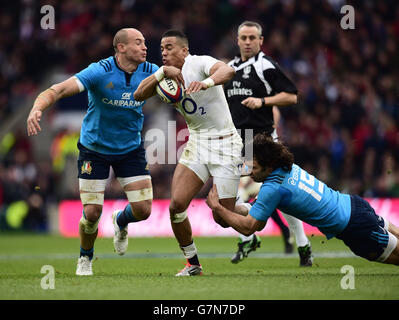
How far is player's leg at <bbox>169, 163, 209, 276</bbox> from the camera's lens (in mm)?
8117

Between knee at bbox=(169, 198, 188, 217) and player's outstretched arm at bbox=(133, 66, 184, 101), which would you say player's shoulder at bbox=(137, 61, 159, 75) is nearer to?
player's outstretched arm at bbox=(133, 66, 184, 101)

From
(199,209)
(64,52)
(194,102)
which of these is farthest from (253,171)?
(64,52)

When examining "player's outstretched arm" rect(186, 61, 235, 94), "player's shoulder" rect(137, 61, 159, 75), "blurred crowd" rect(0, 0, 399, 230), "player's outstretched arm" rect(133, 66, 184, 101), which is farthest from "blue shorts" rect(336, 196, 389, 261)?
"blurred crowd" rect(0, 0, 399, 230)

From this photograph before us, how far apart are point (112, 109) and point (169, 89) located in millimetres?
1091

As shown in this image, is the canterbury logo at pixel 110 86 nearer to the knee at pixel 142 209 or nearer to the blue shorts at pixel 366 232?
the knee at pixel 142 209

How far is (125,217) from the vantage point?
29.9 feet

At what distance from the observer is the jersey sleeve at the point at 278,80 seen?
9516mm

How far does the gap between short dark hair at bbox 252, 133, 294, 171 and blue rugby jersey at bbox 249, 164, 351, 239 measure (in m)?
0.07

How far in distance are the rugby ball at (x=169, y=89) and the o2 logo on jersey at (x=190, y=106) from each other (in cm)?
33

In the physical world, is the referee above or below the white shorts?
above

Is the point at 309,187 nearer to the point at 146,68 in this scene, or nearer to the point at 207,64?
the point at 207,64

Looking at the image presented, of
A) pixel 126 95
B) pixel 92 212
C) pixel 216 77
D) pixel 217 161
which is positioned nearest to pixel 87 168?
pixel 92 212

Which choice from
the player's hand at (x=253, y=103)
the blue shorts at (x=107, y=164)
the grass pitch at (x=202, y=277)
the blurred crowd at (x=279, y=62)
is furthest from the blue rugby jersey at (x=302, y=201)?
the blurred crowd at (x=279, y=62)

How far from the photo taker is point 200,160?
27.1 feet
